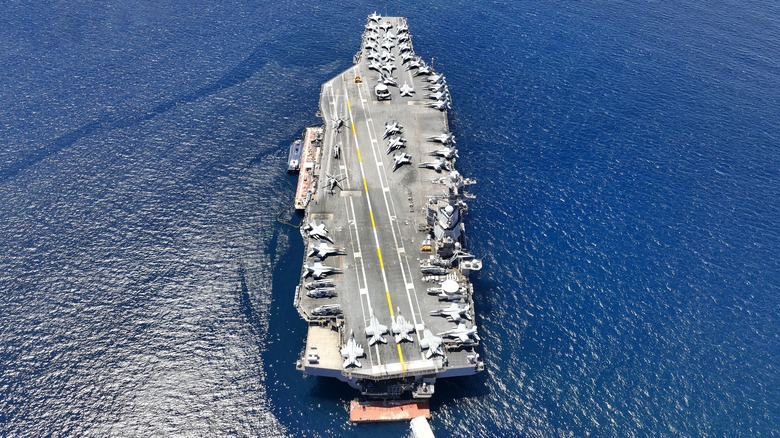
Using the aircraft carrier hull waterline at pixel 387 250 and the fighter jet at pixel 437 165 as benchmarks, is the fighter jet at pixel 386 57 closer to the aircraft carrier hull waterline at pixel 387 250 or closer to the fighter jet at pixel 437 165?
the aircraft carrier hull waterline at pixel 387 250

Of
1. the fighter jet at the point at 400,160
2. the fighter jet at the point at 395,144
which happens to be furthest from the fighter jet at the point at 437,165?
the fighter jet at the point at 395,144

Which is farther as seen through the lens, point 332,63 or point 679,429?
Answer: point 332,63

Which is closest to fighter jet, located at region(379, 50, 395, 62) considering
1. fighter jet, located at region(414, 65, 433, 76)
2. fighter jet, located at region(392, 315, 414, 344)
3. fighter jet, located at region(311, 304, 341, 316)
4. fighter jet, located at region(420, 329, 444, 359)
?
fighter jet, located at region(414, 65, 433, 76)

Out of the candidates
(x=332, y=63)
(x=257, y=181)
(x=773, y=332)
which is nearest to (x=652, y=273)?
(x=773, y=332)

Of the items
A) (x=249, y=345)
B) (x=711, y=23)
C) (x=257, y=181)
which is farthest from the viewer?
(x=711, y=23)

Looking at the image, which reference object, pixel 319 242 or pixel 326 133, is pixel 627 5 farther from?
pixel 319 242

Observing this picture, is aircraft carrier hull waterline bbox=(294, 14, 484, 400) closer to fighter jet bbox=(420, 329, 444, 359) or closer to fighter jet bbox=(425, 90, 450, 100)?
fighter jet bbox=(420, 329, 444, 359)

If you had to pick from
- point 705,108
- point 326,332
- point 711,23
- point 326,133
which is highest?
point 711,23

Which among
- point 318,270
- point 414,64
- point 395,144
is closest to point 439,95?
point 414,64
